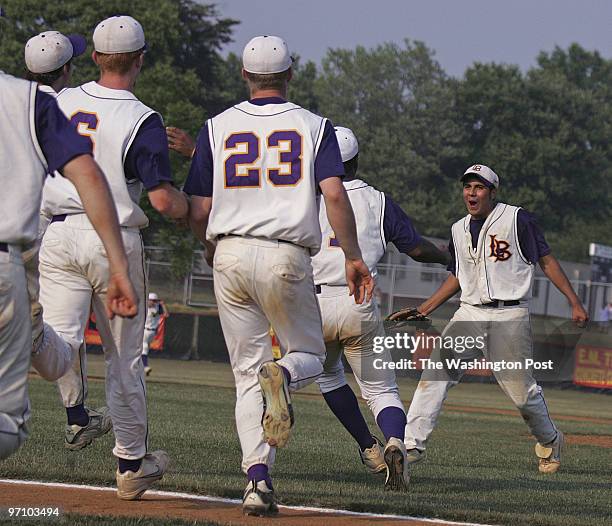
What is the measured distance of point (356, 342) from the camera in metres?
8.35

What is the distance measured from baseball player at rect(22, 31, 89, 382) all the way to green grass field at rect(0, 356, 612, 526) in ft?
3.97

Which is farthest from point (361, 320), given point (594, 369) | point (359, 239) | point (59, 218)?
point (594, 369)

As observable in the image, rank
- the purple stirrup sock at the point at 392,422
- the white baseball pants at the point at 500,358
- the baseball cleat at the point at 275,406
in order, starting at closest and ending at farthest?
the baseball cleat at the point at 275,406 → the purple stirrup sock at the point at 392,422 → the white baseball pants at the point at 500,358

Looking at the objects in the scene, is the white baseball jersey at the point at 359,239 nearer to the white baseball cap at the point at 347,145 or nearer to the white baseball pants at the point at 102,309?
the white baseball cap at the point at 347,145

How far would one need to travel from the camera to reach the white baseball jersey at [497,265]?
385 inches

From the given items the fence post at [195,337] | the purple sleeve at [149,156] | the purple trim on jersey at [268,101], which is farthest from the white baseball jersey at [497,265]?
the fence post at [195,337]

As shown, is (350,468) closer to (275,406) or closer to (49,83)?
(275,406)

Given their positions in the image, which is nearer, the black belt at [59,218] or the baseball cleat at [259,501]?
the baseball cleat at [259,501]

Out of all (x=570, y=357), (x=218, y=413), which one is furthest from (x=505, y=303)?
(x=570, y=357)

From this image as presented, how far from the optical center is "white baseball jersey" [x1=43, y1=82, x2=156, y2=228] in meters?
6.32

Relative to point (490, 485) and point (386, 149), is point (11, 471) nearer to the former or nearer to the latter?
point (490, 485)

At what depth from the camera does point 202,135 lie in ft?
20.8

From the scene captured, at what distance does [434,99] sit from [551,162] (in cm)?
922

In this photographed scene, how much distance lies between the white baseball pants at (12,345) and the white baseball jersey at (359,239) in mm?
3870
